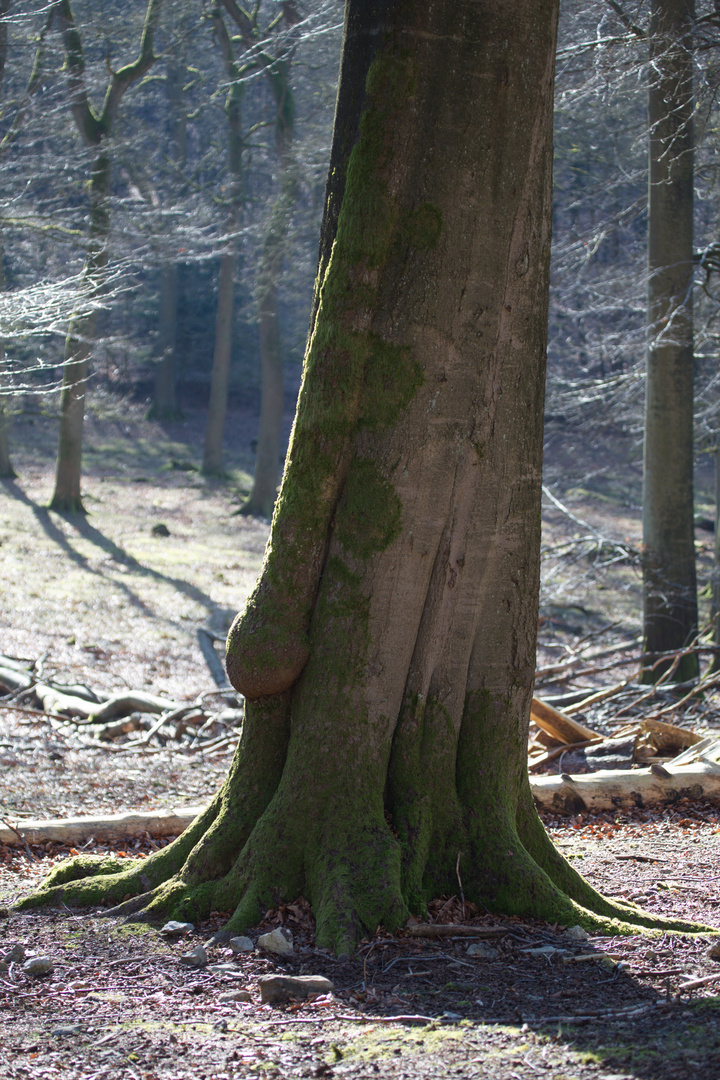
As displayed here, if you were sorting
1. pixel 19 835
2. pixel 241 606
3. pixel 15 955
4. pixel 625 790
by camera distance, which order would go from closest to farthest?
pixel 15 955 → pixel 19 835 → pixel 625 790 → pixel 241 606

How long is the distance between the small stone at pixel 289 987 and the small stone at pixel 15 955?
3.35ft

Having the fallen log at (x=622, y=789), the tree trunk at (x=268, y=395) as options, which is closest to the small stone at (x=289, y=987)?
the fallen log at (x=622, y=789)

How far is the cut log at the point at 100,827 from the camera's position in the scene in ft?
18.3

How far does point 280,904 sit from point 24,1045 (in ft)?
3.58

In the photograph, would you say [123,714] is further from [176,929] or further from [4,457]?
[4,457]

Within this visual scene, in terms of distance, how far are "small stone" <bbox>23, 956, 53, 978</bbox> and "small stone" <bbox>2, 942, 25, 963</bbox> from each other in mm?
104

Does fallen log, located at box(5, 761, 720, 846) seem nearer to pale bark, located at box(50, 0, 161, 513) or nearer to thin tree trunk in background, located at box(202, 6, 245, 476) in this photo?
pale bark, located at box(50, 0, 161, 513)

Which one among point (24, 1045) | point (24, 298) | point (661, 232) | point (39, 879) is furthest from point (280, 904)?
point (661, 232)

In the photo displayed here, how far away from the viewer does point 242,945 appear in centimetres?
329

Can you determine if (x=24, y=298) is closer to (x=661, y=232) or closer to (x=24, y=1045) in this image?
(x=661, y=232)

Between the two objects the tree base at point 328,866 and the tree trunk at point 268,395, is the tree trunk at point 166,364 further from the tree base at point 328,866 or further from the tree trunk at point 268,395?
the tree base at point 328,866

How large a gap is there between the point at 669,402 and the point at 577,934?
24.5 feet

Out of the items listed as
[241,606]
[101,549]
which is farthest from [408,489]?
[101,549]

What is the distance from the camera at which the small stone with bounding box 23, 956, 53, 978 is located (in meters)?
3.21
